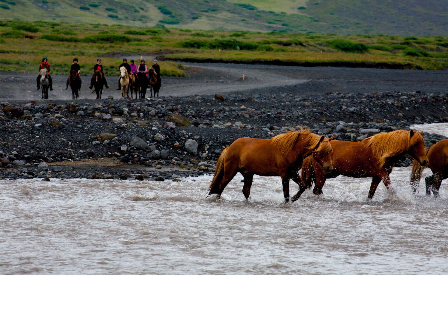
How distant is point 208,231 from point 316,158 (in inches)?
96.4

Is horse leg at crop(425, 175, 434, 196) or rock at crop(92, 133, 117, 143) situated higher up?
horse leg at crop(425, 175, 434, 196)

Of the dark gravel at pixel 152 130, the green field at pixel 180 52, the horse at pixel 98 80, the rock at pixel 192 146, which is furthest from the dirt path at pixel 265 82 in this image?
the rock at pixel 192 146

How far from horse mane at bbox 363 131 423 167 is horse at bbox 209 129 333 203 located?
0.97m

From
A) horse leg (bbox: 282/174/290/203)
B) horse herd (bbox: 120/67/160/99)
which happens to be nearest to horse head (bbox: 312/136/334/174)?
horse leg (bbox: 282/174/290/203)

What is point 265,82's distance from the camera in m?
35.9

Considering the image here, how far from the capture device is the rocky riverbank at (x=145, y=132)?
12727mm

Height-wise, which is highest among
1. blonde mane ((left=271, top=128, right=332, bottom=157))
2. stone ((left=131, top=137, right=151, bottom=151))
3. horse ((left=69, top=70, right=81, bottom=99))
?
blonde mane ((left=271, top=128, right=332, bottom=157))

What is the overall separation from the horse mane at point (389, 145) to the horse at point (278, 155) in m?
0.97

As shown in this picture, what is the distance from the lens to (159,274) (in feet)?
19.9

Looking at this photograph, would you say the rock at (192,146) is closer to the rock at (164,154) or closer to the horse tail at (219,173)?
the rock at (164,154)

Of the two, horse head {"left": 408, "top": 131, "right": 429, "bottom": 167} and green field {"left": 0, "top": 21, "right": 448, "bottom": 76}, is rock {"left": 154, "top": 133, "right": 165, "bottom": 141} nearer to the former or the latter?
horse head {"left": 408, "top": 131, "right": 429, "bottom": 167}

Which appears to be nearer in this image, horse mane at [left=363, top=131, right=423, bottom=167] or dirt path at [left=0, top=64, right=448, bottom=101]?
horse mane at [left=363, top=131, right=423, bottom=167]

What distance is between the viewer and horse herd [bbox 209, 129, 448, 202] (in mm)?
9453
